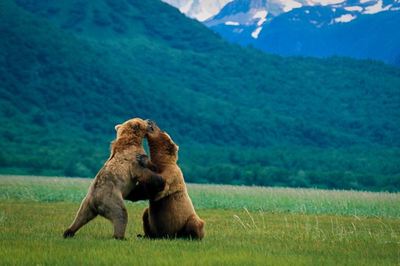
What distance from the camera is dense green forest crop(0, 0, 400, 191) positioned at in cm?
10545

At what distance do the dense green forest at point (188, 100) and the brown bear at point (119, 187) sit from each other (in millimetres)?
79858

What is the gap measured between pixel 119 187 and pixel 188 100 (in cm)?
14048

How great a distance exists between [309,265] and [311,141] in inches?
5477

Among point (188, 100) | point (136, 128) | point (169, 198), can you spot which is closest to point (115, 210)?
point (169, 198)

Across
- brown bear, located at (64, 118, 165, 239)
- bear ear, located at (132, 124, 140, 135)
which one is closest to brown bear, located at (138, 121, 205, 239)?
bear ear, located at (132, 124, 140, 135)

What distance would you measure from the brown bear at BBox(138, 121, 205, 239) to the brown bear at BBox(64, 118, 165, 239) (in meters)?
0.35

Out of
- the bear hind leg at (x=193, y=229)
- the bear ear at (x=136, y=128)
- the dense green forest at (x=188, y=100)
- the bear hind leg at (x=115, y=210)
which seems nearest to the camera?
the bear hind leg at (x=115, y=210)

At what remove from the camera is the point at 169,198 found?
11.9 meters

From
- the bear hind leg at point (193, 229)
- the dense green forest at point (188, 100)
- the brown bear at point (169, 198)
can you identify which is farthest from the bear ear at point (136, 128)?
the dense green forest at point (188, 100)

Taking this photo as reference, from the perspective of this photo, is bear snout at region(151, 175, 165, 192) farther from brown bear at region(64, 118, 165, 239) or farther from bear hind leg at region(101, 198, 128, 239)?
bear hind leg at region(101, 198, 128, 239)

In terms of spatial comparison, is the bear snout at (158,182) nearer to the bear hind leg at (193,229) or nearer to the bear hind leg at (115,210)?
the bear hind leg at (115,210)

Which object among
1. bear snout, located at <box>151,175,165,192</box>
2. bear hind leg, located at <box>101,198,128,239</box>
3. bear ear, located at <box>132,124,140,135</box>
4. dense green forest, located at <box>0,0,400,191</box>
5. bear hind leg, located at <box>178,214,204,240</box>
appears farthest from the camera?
dense green forest, located at <box>0,0,400,191</box>

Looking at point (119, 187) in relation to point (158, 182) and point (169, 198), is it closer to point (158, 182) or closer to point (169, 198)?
point (158, 182)

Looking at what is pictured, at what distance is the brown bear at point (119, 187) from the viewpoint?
11258mm
